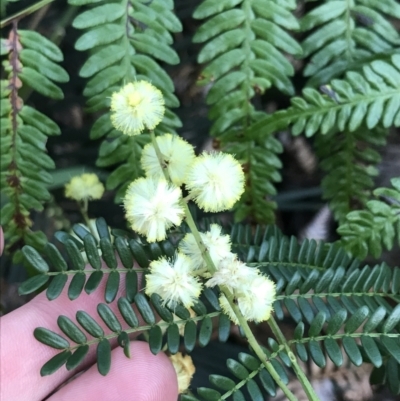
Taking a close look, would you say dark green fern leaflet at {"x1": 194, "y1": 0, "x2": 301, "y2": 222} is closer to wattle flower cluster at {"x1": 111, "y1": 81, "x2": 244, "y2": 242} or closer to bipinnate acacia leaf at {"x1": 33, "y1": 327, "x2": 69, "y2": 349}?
wattle flower cluster at {"x1": 111, "y1": 81, "x2": 244, "y2": 242}

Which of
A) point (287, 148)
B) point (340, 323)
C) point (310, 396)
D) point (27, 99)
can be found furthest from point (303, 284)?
point (27, 99)

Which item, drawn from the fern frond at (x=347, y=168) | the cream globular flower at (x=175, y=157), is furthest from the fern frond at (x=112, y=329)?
the fern frond at (x=347, y=168)

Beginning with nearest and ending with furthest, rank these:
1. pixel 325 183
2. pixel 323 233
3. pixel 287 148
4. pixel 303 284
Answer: pixel 303 284, pixel 325 183, pixel 323 233, pixel 287 148

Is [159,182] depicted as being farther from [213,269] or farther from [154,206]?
[213,269]

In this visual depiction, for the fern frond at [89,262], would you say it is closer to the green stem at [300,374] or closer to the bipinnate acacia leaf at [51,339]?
the bipinnate acacia leaf at [51,339]

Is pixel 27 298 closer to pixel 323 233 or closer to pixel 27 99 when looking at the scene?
pixel 27 99

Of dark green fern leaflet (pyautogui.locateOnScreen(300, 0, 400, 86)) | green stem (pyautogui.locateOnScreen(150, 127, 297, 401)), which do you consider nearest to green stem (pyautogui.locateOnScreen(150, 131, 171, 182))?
green stem (pyautogui.locateOnScreen(150, 127, 297, 401))
